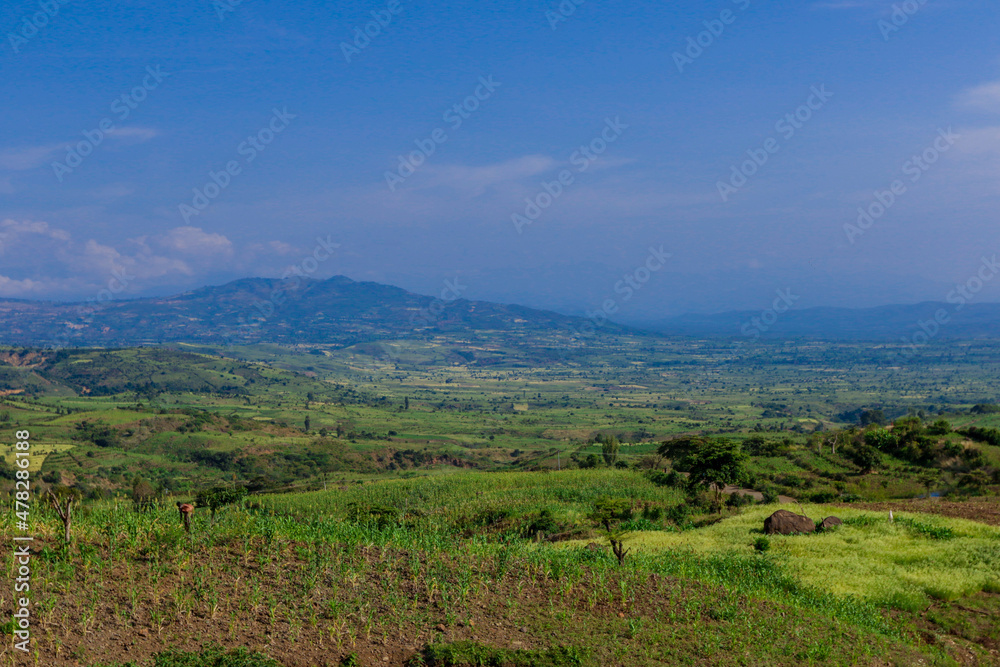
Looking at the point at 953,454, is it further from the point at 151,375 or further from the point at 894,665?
the point at 151,375

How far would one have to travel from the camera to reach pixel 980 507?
29.4m

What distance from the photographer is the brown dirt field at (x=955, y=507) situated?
26938 mm

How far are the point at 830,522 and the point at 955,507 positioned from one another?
27.6 ft

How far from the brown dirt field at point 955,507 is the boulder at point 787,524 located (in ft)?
21.7

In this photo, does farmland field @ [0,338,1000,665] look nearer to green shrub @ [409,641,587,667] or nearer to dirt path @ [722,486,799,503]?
green shrub @ [409,641,587,667]

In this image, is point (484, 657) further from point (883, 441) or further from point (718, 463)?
point (883, 441)

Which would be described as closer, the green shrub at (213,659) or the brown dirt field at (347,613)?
the green shrub at (213,659)

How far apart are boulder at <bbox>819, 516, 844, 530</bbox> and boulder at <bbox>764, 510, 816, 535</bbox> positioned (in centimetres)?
31

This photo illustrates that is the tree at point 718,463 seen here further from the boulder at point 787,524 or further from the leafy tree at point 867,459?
the leafy tree at point 867,459

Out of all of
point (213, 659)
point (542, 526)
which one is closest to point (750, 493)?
point (542, 526)

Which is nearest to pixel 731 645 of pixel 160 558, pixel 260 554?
pixel 260 554

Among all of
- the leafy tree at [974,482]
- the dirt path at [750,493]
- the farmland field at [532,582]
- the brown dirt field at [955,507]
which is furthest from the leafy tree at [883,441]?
the brown dirt field at [955,507]

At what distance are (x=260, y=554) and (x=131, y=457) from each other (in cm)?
9248

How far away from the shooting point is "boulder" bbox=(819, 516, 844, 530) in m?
25.1
